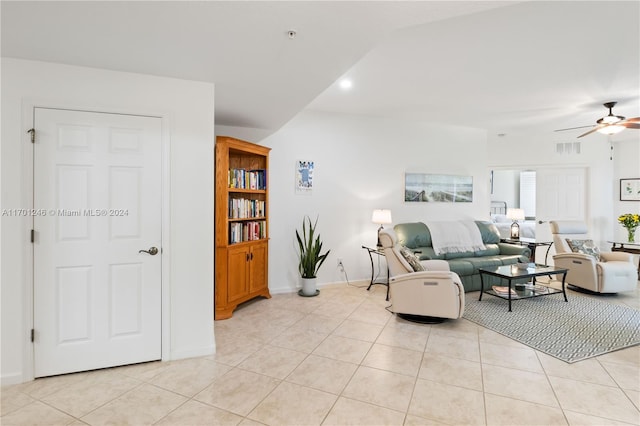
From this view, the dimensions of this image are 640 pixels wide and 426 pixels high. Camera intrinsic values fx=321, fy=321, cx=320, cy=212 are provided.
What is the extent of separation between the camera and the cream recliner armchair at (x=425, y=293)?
3307 millimetres

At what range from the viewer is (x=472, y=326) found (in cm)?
340

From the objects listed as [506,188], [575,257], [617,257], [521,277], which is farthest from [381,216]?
[506,188]

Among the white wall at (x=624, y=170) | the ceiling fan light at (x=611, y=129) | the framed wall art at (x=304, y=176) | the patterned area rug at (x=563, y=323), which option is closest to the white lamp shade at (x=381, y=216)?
the framed wall art at (x=304, y=176)

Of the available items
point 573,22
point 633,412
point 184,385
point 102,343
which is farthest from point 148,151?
point 633,412

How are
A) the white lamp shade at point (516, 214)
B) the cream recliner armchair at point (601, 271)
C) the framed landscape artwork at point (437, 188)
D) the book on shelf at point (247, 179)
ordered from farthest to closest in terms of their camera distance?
1. the white lamp shade at point (516, 214)
2. the framed landscape artwork at point (437, 188)
3. the cream recliner armchair at point (601, 271)
4. the book on shelf at point (247, 179)

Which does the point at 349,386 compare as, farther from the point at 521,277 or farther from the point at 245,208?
the point at 521,277

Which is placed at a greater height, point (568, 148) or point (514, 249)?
point (568, 148)

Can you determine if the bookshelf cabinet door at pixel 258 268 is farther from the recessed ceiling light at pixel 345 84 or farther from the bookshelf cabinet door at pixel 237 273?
the recessed ceiling light at pixel 345 84

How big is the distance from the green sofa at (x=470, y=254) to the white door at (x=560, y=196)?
208 cm

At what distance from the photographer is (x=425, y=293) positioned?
3385mm

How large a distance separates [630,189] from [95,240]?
30.2 feet

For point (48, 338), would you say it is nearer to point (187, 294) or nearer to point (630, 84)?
point (187, 294)

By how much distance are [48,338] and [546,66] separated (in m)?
5.10

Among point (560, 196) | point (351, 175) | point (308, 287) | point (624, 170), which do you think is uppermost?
point (624, 170)
